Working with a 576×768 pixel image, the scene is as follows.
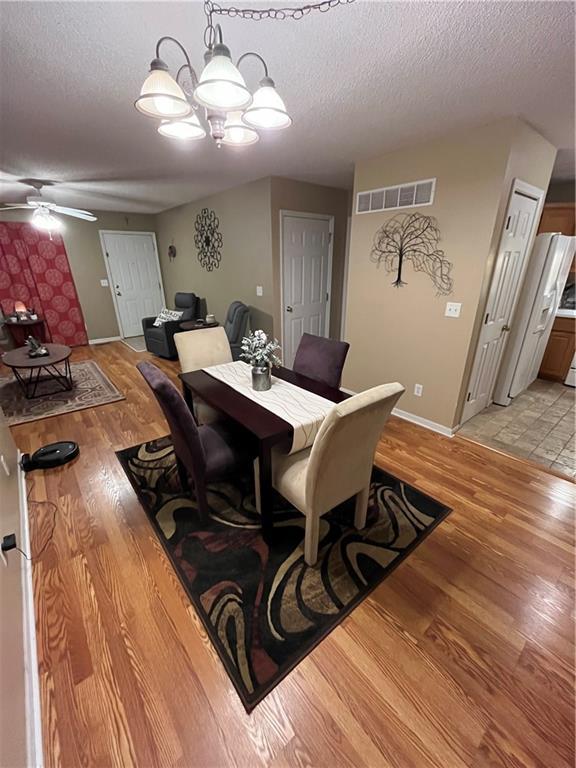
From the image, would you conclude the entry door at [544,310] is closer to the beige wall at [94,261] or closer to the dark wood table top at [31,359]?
the dark wood table top at [31,359]

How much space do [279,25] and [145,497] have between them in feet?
8.64

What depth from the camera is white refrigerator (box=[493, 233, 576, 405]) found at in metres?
2.98

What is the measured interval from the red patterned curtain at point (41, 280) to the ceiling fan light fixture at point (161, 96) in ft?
18.7

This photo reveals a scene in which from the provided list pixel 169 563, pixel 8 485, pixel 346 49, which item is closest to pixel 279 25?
pixel 346 49

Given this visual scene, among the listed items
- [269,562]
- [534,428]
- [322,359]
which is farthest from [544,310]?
[269,562]

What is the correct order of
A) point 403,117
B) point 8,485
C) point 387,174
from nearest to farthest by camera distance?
point 8,485 → point 403,117 → point 387,174

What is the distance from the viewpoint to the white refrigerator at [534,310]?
9.77 feet

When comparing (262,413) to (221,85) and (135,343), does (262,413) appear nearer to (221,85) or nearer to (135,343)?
(221,85)

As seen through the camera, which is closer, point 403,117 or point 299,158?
point 403,117

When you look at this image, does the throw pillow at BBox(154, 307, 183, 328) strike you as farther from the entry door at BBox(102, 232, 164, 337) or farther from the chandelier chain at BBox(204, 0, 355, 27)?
the chandelier chain at BBox(204, 0, 355, 27)

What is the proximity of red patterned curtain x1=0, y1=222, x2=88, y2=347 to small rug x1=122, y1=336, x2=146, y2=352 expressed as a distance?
78 cm

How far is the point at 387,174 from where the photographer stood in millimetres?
2805

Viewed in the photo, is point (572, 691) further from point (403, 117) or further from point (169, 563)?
point (403, 117)

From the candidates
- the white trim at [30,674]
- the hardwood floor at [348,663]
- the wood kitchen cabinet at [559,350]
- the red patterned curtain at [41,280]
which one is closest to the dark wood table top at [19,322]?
the red patterned curtain at [41,280]
